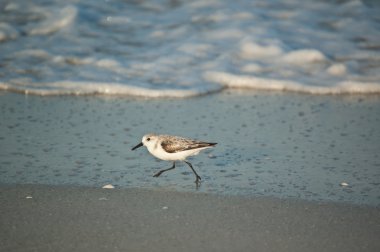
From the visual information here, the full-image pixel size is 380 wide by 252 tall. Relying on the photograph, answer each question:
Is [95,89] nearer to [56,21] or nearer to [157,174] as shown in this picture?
[56,21]

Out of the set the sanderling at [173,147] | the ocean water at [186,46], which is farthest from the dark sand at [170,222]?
the ocean water at [186,46]

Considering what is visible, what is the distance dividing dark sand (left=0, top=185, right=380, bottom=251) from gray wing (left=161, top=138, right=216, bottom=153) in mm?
547

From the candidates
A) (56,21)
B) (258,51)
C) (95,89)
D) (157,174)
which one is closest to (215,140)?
(157,174)

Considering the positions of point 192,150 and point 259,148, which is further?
point 259,148

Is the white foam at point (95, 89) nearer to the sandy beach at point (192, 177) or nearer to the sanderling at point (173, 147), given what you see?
the sandy beach at point (192, 177)

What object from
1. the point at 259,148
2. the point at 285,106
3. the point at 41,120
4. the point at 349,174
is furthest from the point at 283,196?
the point at 41,120

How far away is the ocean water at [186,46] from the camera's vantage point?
27.2 ft

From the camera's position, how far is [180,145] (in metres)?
5.55

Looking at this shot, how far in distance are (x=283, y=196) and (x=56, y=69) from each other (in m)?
4.86

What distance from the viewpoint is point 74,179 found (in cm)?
531

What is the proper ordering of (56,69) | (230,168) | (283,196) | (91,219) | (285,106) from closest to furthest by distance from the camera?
(91,219)
(283,196)
(230,168)
(285,106)
(56,69)

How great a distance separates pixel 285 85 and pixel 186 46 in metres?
1.91

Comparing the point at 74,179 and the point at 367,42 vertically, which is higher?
the point at 367,42

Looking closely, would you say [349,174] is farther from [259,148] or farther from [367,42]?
[367,42]
